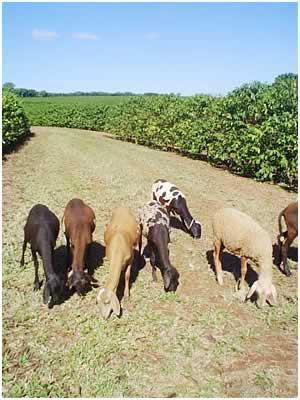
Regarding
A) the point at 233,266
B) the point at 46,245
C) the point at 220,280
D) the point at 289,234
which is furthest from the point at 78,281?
the point at 289,234

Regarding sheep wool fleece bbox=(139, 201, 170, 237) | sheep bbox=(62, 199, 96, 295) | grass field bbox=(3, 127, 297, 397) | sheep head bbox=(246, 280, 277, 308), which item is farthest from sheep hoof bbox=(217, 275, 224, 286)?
sheep bbox=(62, 199, 96, 295)

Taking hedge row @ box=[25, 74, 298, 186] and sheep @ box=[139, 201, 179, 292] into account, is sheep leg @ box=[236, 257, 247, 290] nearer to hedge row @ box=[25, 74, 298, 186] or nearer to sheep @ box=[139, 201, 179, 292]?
sheep @ box=[139, 201, 179, 292]

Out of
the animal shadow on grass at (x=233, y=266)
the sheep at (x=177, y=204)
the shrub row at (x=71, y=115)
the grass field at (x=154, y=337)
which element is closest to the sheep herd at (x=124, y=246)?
the grass field at (x=154, y=337)

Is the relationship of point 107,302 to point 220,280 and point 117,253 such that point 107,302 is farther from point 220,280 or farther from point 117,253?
point 220,280

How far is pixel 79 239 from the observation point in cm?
759

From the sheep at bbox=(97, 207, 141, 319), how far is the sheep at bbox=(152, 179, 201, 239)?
2681 millimetres

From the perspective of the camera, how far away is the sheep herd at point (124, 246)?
6.96m

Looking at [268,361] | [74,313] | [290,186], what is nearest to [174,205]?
[74,313]

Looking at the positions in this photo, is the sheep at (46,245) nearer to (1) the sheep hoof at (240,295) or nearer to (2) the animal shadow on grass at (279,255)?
(1) the sheep hoof at (240,295)

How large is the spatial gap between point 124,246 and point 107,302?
1.07m

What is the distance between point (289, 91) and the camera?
56.0ft

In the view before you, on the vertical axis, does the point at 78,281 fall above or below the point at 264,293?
above

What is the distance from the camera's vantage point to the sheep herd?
6.96m

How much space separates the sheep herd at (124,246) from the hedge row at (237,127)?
8.40m
